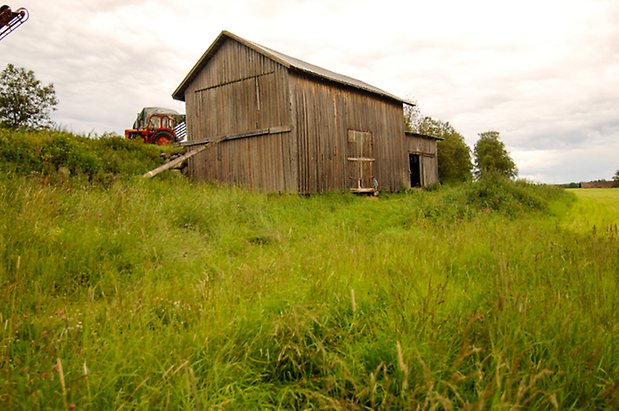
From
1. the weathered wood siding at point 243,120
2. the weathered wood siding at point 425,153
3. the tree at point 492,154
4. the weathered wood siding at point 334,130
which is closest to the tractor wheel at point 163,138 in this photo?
the weathered wood siding at point 243,120

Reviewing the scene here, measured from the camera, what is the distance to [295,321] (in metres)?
2.31

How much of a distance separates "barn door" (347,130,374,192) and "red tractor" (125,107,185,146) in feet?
34.8

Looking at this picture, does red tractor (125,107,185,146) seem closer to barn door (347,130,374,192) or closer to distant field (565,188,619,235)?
barn door (347,130,374,192)

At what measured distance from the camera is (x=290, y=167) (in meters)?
13.0

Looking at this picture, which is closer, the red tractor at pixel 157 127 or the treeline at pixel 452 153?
the red tractor at pixel 157 127

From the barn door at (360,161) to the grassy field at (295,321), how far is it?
9724 millimetres

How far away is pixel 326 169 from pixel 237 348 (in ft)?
39.7

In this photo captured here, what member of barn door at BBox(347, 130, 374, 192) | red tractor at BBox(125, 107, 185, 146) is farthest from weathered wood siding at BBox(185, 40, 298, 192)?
red tractor at BBox(125, 107, 185, 146)

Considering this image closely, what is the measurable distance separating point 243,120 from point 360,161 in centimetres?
551

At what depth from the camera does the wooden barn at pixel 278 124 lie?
13.2m

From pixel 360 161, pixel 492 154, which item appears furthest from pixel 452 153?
pixel 360 161

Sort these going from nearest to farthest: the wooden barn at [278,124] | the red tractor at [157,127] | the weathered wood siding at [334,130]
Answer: the wooden barn at [278,124]
the weathered wood siding at [334,130]
the red tractor at [157,127]

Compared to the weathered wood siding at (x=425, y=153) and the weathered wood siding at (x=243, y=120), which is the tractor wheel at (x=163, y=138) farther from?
the weathered wood siding at (x=425, y=153)

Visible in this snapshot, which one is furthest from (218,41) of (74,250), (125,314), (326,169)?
(125,314)
